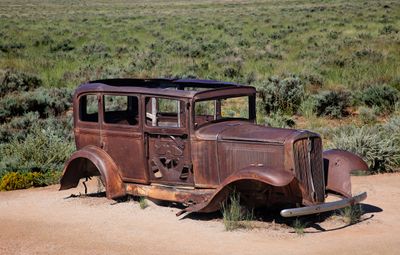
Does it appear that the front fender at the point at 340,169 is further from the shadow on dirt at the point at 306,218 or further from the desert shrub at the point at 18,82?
the desert shrub at the point at 18,82

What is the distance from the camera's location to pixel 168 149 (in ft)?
27.5

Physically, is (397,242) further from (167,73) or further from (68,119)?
(167,73)

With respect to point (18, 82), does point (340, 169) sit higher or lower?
higher

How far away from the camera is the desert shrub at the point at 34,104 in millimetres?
17125

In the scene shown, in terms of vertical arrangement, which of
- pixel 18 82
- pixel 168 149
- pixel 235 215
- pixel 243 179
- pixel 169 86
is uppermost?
pixel 169 86

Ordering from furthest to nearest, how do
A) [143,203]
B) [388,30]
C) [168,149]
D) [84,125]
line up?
[388,30] → [84,125] → [143,203] → [168,149]

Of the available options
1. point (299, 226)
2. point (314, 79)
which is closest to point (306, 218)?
point (299, 226)

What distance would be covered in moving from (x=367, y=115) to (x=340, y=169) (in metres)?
7.80

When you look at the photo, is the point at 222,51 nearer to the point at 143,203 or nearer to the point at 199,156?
the point at 143,203

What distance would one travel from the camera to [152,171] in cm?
863

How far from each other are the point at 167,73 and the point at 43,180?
12012 millimetres

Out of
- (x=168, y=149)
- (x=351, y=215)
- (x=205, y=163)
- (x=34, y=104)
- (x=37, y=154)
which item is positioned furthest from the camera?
(x=34, y=104)

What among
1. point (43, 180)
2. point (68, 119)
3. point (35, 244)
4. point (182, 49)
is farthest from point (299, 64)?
point (35, 244)

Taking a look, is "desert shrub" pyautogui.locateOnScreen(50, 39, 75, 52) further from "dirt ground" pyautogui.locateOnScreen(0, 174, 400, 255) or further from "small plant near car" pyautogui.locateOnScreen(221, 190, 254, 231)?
"small plant near car" pyautogui.locateOnScreen(221, 190, 254, 231)
